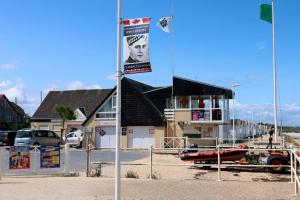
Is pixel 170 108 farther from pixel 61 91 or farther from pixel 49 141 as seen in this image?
pixel 61 91

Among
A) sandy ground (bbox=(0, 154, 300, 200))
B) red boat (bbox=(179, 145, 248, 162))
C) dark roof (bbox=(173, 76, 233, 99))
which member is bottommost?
sandy ground (bbox=(0, 154, 300, 200))

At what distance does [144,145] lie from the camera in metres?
39.7

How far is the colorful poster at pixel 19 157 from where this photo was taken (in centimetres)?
1688

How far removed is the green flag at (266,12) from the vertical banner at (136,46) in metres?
19.5

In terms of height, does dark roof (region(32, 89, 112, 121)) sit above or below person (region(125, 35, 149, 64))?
above

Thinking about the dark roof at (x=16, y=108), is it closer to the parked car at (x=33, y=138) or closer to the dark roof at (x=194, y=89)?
the parked car at (x=33, y=138)

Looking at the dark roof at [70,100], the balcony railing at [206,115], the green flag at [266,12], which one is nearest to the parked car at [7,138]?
the dark roof at [70,100]

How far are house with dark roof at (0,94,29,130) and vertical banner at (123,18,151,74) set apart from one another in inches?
2973

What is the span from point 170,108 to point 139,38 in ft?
100

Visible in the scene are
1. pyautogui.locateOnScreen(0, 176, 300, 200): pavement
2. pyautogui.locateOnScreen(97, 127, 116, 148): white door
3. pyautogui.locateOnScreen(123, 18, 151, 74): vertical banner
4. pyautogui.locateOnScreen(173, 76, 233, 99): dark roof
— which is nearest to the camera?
pyautogui.locateOnScreen(123, 18, 151, 74): vertical banner

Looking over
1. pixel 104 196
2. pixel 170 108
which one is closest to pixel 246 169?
pixel 104 196

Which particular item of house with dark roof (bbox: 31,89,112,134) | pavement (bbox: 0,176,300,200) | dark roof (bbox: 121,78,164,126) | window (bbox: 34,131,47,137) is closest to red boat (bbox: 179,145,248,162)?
pavement (bbox: 0,176,300,200)

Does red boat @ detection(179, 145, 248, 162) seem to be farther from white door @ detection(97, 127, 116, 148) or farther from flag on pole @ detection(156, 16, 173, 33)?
white door @ detection(97, 127, 116, 148)

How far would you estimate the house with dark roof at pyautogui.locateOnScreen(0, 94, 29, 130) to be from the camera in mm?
85125
